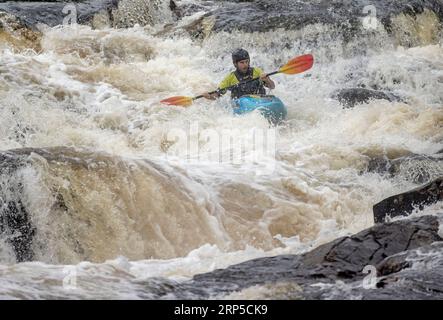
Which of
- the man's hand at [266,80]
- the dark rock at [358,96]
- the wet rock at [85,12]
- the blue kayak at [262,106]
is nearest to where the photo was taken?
the blue kayak at [262,106]

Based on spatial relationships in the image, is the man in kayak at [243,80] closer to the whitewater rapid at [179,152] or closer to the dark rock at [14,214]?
the whitewater rapid at [179,152]

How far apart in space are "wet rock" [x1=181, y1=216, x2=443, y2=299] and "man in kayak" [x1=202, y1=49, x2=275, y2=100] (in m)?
4.63

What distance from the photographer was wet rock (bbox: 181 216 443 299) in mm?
3662

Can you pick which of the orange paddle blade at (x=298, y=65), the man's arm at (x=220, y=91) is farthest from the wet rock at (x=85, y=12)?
the orange paddle blade at (x=298, y=65)

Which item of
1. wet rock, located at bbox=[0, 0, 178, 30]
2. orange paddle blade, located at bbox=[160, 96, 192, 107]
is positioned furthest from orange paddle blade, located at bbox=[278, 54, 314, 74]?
wet rock, located at bbox=[0, 0, 178, 30]

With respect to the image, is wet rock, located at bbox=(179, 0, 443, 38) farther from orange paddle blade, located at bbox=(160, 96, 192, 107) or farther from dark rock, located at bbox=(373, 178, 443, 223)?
dark rock, located at bbox=(373, 178, 443, 223)

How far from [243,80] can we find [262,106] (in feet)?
1.59

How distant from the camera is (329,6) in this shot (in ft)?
40.6

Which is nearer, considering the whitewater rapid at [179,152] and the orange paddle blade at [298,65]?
the whitewater rapid at [179,152]

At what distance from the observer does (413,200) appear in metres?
4.90

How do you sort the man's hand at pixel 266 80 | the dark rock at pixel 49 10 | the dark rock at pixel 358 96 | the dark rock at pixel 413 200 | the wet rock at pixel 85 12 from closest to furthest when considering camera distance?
the dark rock at pixel 413 200, the man's hand at pixel 266 80, the dark rock at pixel 358 96, the dark rock at pixel 49 10, the wet rock at pixel 85 12

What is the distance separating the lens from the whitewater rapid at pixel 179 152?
16.0 ft

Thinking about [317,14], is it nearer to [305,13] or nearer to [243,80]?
[305,13]

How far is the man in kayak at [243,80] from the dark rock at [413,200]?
3.84m
